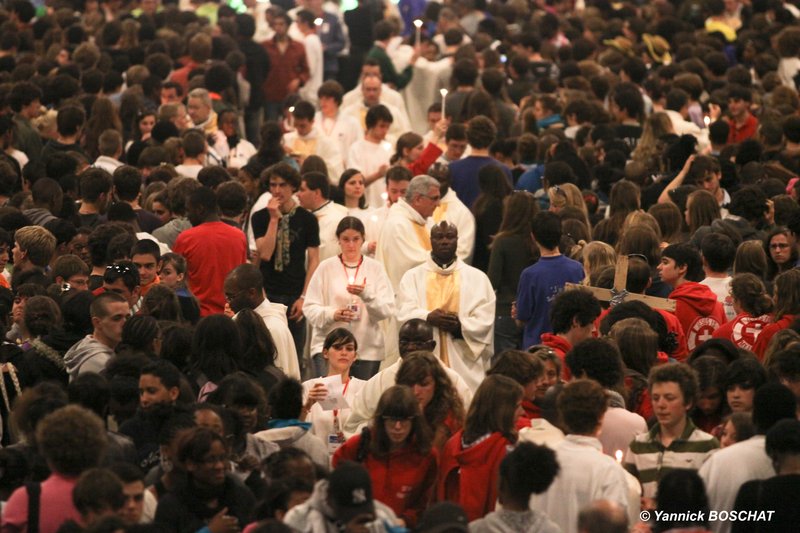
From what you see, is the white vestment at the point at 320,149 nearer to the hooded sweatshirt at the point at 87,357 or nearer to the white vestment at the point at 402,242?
the white vestment at the point at 402,242

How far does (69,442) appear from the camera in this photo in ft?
24.6

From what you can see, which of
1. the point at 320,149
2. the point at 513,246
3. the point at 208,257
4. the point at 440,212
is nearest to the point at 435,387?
the point at 208,257

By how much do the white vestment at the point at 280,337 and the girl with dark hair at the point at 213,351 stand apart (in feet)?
3.69

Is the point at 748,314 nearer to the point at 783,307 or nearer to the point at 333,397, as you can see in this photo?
the point at 783,307

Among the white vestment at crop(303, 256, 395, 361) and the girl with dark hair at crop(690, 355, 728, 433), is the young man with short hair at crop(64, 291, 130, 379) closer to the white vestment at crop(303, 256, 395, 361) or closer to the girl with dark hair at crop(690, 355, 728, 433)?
the white vestment at crop(303, 256, 395, 361)

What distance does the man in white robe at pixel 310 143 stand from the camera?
1678 centimetres

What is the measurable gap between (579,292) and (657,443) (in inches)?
77.5

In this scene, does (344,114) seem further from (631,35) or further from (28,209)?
(631,35)

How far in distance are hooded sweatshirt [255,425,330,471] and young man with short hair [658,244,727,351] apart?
10.2 ft

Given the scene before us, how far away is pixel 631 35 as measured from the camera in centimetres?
2373

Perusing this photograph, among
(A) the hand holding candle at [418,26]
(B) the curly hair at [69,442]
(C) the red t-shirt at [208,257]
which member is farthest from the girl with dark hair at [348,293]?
(A) the hand holding candle at [418,26]

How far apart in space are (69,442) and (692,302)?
197 inches

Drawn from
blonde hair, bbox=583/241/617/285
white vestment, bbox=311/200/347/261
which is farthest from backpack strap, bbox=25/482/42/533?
white vestment, bbox=311/200/347/261

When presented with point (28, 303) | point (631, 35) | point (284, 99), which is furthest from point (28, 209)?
point (631, 35)
